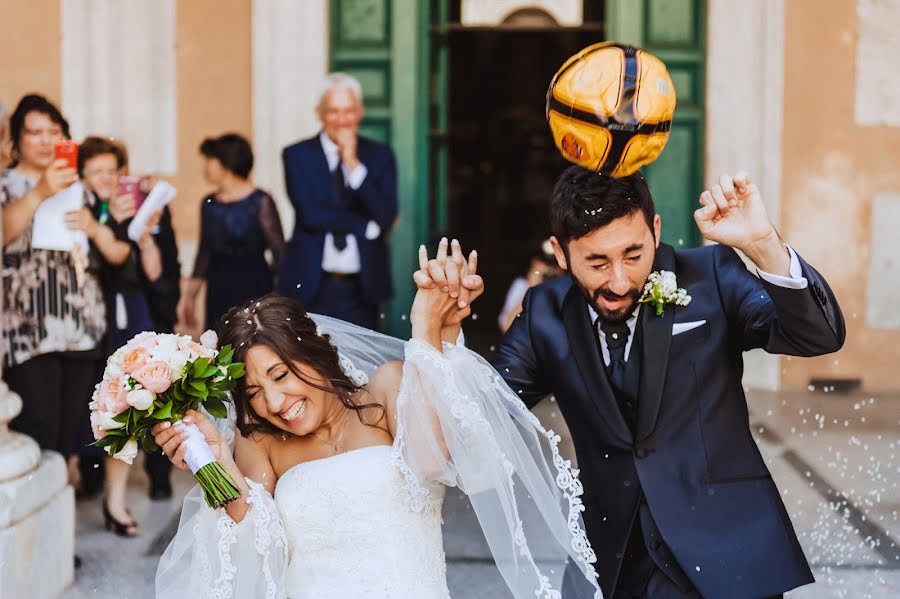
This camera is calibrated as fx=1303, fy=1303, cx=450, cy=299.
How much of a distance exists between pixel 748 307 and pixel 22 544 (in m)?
2.80

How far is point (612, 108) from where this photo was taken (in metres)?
2.77

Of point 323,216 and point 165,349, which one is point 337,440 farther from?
point 323,216

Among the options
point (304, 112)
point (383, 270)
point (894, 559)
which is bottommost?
point (894, 559)

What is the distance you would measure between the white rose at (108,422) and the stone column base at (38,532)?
1668mm

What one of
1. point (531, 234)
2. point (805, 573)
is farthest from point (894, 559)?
point (531, 234)

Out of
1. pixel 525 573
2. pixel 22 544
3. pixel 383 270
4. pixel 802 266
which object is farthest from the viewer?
pixel 383 270

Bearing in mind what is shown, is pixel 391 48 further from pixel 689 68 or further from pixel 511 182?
pixel 511 182

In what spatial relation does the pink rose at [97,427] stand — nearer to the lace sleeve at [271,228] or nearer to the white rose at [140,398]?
the white rose at [140,398]

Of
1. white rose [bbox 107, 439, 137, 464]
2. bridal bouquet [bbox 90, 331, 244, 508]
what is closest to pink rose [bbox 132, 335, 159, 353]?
bridal bouquet [bbox 90, 331, 244, 508]

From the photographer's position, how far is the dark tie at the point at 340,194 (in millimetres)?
6488

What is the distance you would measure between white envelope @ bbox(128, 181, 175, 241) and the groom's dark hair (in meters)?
3.31

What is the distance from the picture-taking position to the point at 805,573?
293 centimetres

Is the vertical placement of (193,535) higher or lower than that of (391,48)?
lower

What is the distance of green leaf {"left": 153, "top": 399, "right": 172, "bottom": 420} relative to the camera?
2979mm
